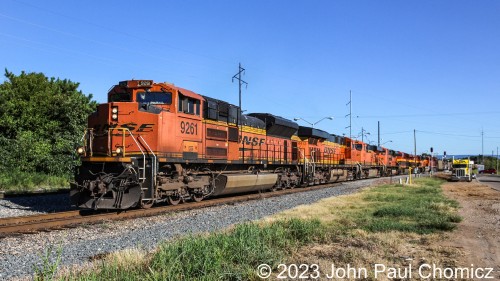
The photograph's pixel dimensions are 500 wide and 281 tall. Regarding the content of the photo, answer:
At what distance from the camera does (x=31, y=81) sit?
32.1 meters

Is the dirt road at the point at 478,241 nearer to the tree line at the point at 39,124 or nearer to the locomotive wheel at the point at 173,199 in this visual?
the locomotive wheel at the point at 173,199

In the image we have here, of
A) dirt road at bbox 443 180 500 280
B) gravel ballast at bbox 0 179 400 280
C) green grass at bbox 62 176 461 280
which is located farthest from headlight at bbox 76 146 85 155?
dirt road at bbox 443 180 500 280

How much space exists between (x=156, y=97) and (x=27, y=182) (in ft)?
39.4

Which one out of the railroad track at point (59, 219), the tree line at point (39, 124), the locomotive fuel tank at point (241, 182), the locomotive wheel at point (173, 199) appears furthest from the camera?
the tree line at point (39, 124)

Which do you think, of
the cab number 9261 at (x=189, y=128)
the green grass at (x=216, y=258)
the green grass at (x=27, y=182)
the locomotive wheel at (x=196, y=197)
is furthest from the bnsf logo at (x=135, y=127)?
the green grass at (x=27, y=182)

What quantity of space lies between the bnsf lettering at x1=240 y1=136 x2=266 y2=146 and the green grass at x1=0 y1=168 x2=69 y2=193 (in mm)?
10481

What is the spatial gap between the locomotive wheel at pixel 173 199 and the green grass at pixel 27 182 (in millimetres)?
9644

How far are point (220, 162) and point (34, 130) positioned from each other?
18.6 metres

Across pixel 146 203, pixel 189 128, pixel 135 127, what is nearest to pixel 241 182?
pixel 189 128

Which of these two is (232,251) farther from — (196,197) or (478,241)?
(196,197)

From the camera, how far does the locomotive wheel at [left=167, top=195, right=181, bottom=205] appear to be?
14230mm

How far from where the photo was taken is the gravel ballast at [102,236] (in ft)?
23.3

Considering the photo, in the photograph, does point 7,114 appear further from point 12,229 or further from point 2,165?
point 12,229

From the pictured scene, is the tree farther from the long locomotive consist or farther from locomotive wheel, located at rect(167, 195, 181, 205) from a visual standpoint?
locomotive wheel, located at rect(167, 195, 181, 205)
